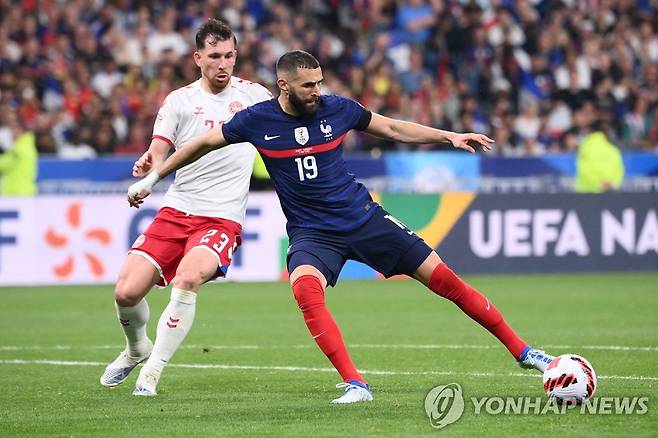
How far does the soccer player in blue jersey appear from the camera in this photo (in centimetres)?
853

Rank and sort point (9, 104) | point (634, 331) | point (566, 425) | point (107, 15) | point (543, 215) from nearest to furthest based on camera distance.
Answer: point (566, 425) < point (634, 331) < point (543, 215) < point (9, 104) < point (107, 15)

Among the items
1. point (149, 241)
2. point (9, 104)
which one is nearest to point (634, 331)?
point (149, 241)

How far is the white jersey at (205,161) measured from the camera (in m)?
9.42

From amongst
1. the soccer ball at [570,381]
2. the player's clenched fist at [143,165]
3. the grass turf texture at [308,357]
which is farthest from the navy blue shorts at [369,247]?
the soccer ball at [570,381]

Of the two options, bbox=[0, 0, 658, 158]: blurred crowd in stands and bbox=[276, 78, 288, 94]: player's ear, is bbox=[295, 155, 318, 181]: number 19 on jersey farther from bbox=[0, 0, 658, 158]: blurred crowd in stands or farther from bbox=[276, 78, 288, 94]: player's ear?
bbox=[0, 0, 658, 158]: blurred crowd in stands

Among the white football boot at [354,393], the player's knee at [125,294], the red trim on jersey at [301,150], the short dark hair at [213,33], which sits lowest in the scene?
the white football boot at [354,393]

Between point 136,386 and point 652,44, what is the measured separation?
67.9 ft

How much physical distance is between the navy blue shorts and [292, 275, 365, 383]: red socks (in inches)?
8.7

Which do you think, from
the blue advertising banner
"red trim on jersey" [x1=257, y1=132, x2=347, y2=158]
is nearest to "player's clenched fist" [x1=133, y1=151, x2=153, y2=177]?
"red trim on jersey" [x1=257, y1=132, x2=347, y2=158]

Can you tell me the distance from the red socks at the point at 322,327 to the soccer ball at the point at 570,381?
3.91ft

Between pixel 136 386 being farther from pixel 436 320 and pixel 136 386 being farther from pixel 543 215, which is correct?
pixel 543 215

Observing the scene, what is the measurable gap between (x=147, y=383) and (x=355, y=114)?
89.5 inches

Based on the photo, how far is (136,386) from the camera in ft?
29.3

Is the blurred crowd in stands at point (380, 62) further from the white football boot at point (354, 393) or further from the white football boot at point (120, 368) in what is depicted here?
the white football boot at point (354, 393)
